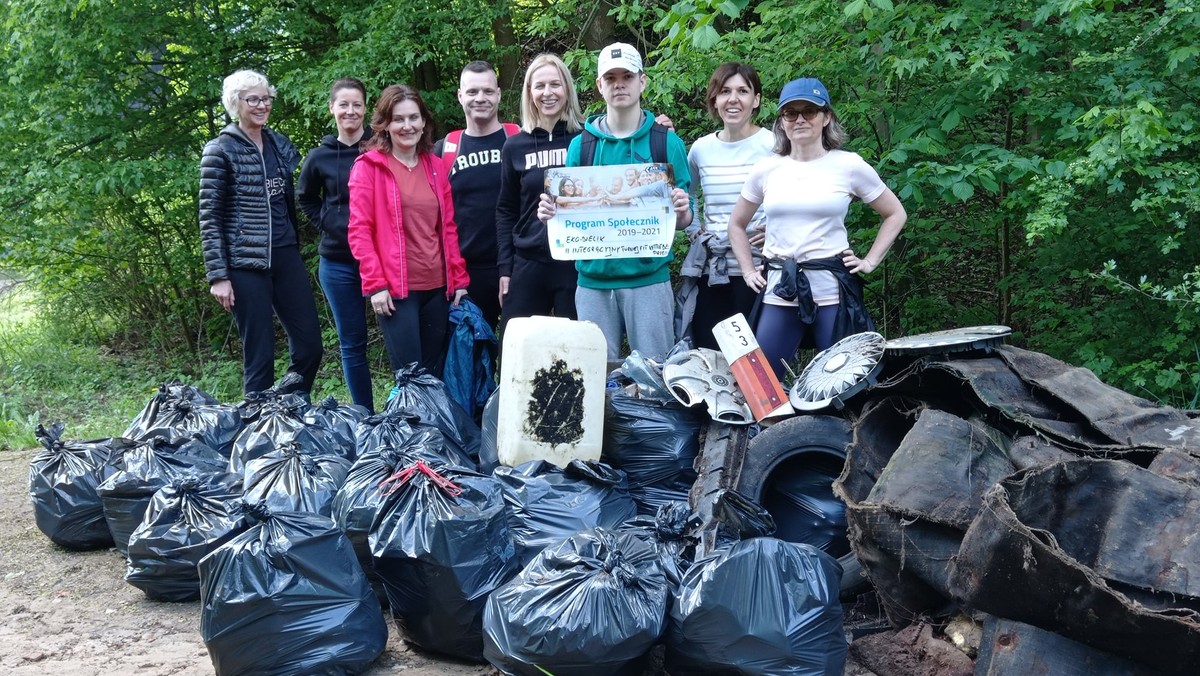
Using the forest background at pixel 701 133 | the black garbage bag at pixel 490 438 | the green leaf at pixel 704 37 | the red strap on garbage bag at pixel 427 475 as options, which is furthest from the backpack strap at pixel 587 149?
the red strap on garbage bag at pixel 427 475

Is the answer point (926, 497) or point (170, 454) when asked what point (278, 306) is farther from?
point (926, 497)

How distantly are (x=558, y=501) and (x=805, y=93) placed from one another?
6.52 ft

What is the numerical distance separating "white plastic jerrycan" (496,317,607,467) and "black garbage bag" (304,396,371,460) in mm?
900

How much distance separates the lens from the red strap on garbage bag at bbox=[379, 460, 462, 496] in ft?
11.3

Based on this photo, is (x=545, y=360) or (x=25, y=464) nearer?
(x=545, y=360)

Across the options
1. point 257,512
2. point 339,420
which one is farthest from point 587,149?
point 257,512

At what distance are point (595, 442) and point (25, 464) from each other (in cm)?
450

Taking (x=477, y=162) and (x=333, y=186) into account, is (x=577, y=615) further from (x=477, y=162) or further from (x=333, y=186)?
(x=333, y=186)

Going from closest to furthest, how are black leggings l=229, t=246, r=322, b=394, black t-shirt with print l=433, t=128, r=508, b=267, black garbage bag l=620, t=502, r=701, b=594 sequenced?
black garbage bag l=620, t=502, r=701, b=594, black t-shirt with print l=433, t=128, r=508, b=267, black leggings l=229, t=246, r=322, b=394

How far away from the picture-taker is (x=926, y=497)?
3.12 metres

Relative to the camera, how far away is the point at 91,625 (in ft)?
13.0

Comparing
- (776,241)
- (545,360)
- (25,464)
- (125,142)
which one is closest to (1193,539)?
(776,241)

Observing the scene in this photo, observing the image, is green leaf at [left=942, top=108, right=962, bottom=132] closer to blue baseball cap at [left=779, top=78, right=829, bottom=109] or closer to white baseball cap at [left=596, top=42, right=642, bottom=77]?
blue baseball cap at [left=779, top=78, right=829, bottom=109]

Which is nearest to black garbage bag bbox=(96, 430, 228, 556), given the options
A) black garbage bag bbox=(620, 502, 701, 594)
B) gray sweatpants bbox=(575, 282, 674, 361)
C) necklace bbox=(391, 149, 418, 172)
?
necklace bbox=(391, 149, 418, 172)
